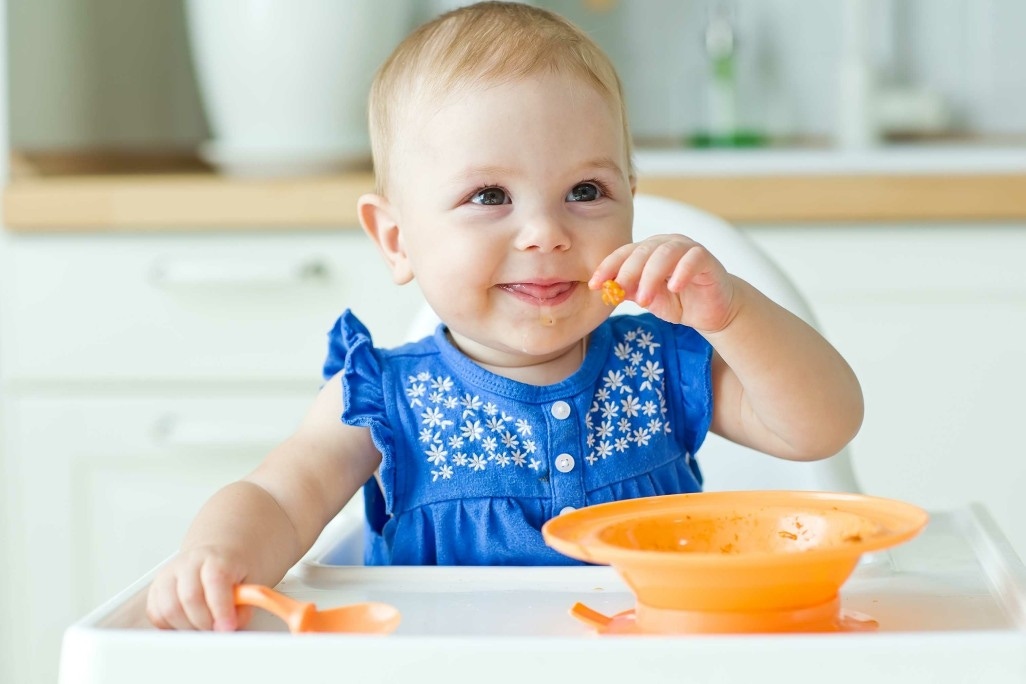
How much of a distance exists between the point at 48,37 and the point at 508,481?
4.45ft

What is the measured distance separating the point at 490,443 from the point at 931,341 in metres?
0.92

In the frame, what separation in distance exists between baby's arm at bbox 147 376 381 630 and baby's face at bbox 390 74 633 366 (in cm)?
11

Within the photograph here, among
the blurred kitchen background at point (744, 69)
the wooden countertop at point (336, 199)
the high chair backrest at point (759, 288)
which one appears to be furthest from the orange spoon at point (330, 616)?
the blurred kitchen background at point (744, 69)

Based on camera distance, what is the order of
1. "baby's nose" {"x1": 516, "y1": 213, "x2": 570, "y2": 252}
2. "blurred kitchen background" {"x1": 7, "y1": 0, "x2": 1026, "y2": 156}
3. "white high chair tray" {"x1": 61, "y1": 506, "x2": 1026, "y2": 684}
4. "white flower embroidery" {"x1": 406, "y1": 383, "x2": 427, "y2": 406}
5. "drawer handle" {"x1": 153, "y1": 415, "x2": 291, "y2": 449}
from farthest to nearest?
"blurred kitchen background" {"x1": 7, "y1": 0, "x2": 1026, "y2": 156} → "drawer handle" {"x1": 153, "y1": 415, "x2": 291, "y2": 449} → "white flower embroidery" {"x1": 406, "y1": 383, "x2": 427, "y2": 406} → "baby's nose" {"x1": 516, "y1": 213, "x2": 570, "y2": 252} → "white high chair tray" {"x1": 61, "y1": 506, "x2": 1026, "y2": 684}

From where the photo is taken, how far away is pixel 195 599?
2.01 feet

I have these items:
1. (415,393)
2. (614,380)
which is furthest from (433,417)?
(614,380)

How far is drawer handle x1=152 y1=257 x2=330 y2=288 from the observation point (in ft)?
5.29

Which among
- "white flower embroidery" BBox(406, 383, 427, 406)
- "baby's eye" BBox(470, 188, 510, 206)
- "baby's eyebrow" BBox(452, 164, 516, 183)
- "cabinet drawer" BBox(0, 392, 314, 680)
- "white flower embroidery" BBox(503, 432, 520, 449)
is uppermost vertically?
"baby's eyebrow" BBox(452, 164, 516, 183)

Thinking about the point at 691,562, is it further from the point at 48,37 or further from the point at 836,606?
the point at 48,37

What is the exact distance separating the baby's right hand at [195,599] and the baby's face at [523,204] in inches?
9.6

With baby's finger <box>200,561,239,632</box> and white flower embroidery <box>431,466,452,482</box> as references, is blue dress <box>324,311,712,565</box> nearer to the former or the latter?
white flower embroidery <box>431,466,452,482</box>

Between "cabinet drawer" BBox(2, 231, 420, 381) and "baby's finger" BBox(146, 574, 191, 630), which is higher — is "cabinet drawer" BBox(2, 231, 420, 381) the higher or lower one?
the higher one

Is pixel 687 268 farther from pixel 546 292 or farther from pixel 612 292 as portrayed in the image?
pixel 546 292

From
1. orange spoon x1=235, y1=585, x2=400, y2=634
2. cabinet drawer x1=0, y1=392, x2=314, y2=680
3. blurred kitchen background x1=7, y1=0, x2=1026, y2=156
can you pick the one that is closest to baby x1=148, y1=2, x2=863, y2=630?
orange spoon x1=235, y1=585, x2=400, y2=634
